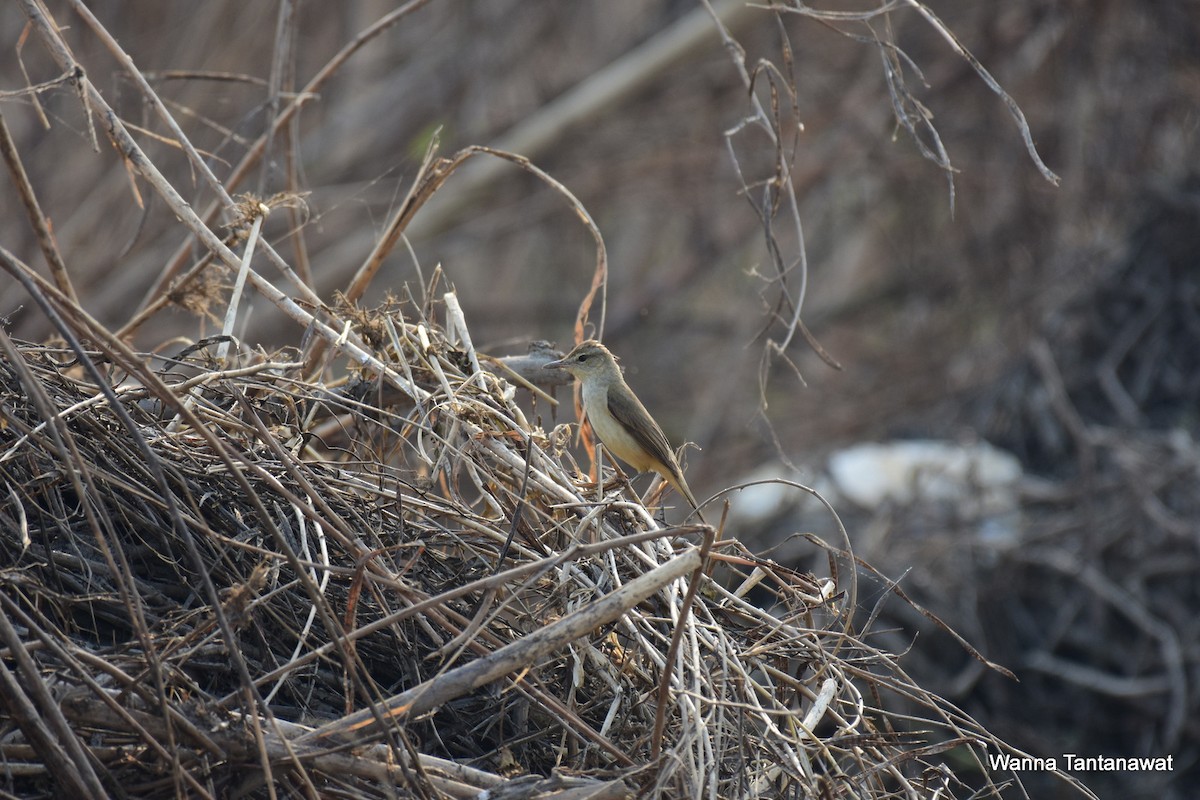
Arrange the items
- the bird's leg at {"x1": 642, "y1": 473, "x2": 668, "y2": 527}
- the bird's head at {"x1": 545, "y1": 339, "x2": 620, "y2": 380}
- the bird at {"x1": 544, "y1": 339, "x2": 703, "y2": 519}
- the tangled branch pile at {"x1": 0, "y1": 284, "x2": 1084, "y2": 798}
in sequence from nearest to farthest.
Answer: the tangled branch pile at {"x1": 0, "y1": 284, "x2": 1084, "y2": 798} < the bird's leg at {"x1": 642, "y1": 473, "x2": 668, "y2": 527} < the bird's head at {"x1": 545, "y1": 339, "x2": 620, "y2": 380} < the bird at {"x1": 544, "y1": 339, "x2": 703, "y2": 519}

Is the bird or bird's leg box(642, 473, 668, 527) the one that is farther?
the bird

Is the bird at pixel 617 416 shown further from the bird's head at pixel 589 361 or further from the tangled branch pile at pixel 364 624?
the tangled branch pile at pixel 364 624

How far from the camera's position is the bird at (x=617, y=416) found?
4.15 m

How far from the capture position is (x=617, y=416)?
4430mm

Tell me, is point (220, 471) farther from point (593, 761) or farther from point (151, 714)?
point (593, 761)

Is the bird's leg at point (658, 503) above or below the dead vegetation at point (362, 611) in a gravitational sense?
below

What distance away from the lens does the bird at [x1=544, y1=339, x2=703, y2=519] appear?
13.6 feet

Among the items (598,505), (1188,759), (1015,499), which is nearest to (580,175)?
(1015,499)

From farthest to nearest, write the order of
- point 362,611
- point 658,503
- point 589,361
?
point 589,361
point 658,503
point 362,611
